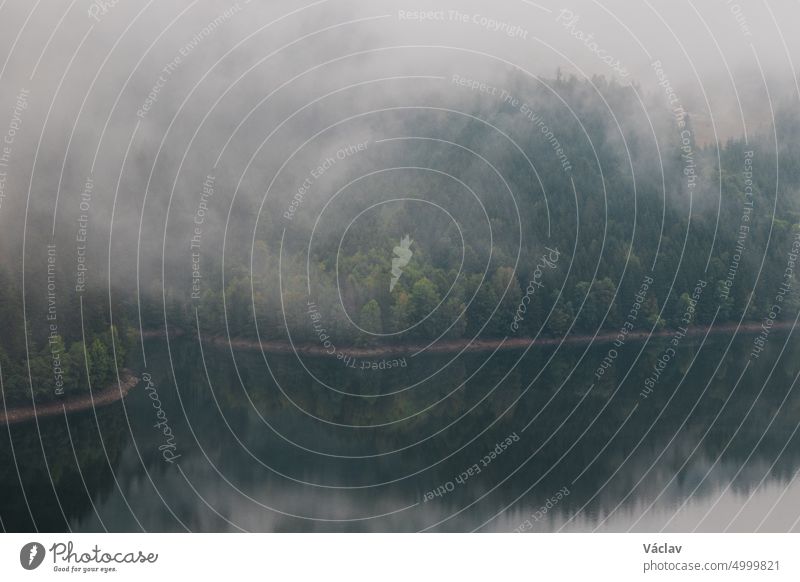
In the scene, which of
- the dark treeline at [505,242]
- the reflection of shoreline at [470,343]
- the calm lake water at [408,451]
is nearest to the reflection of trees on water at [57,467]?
the calm lake water at [408,451]

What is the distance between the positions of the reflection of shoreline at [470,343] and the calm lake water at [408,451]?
6.9 inches

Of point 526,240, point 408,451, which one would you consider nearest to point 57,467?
point 408,451

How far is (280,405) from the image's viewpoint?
12.1 metres

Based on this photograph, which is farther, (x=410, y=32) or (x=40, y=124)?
(x=410, y=32)

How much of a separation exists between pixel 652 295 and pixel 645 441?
503 centimetres

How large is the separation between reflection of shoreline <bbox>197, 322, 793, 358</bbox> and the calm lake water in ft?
0.58

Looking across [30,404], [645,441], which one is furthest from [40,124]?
[645,441]

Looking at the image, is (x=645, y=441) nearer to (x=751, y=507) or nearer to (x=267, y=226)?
(x=751, y=507)

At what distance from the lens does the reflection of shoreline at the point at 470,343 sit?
13367 millimetres

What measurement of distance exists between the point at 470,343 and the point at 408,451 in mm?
4137

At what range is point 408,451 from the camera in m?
11.4

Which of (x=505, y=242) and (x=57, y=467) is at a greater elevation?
(x=505, y=242)

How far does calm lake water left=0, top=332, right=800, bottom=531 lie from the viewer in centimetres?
963

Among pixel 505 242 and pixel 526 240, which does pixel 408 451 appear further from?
pixel 526 240
